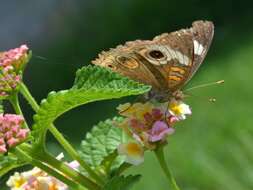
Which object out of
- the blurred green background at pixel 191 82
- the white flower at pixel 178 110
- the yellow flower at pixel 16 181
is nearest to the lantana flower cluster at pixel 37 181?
the yellow flower at pixel 16 181

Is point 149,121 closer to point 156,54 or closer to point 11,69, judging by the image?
point 156,54

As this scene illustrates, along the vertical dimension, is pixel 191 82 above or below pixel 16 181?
below

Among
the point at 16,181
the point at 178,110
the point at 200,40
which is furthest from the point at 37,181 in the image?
the point at 200,40

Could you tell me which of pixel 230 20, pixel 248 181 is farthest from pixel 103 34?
pixel 248 181

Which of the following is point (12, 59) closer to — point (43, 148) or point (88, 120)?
point (43, 148)

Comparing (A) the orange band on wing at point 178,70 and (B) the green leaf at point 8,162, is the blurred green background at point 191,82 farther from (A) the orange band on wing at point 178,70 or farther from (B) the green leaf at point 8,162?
(B) the green leaf at point 8,162
